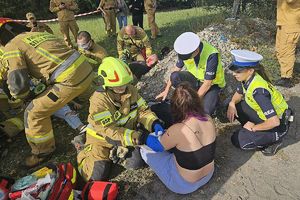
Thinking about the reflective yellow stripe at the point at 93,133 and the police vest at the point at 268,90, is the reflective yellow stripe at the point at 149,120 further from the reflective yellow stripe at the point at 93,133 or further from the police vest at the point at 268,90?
the police vest at the point at 268,90

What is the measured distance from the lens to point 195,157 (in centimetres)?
318

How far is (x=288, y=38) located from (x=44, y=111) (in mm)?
4347

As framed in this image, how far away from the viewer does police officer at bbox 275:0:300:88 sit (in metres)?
5.77

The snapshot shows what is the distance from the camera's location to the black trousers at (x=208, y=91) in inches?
183

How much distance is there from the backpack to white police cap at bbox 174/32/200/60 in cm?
191

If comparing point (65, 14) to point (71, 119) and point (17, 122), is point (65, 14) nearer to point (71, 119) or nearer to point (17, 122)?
point (17, 122)

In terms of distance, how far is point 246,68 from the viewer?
3836mm

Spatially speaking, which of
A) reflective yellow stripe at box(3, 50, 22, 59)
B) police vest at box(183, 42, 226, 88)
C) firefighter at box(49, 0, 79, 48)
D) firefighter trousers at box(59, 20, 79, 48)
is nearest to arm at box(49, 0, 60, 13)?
firefighter at box(49, 0, 79, 48)

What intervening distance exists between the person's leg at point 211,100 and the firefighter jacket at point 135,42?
2.62m

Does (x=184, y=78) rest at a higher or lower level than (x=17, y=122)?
higher

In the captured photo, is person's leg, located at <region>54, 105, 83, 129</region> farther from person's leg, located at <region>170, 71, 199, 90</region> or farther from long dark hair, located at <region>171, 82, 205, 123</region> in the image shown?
long dark hair, located at <region>171, 82, 205, 123</region>

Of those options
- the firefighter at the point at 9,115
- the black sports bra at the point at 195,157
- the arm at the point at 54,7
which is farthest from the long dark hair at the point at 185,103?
the arm at the point at 54,7

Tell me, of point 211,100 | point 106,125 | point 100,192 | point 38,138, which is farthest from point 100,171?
point 211,100

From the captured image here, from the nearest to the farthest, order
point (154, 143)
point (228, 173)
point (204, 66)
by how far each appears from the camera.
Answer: point (154, 143), point (228, 173), point (204, 66)
